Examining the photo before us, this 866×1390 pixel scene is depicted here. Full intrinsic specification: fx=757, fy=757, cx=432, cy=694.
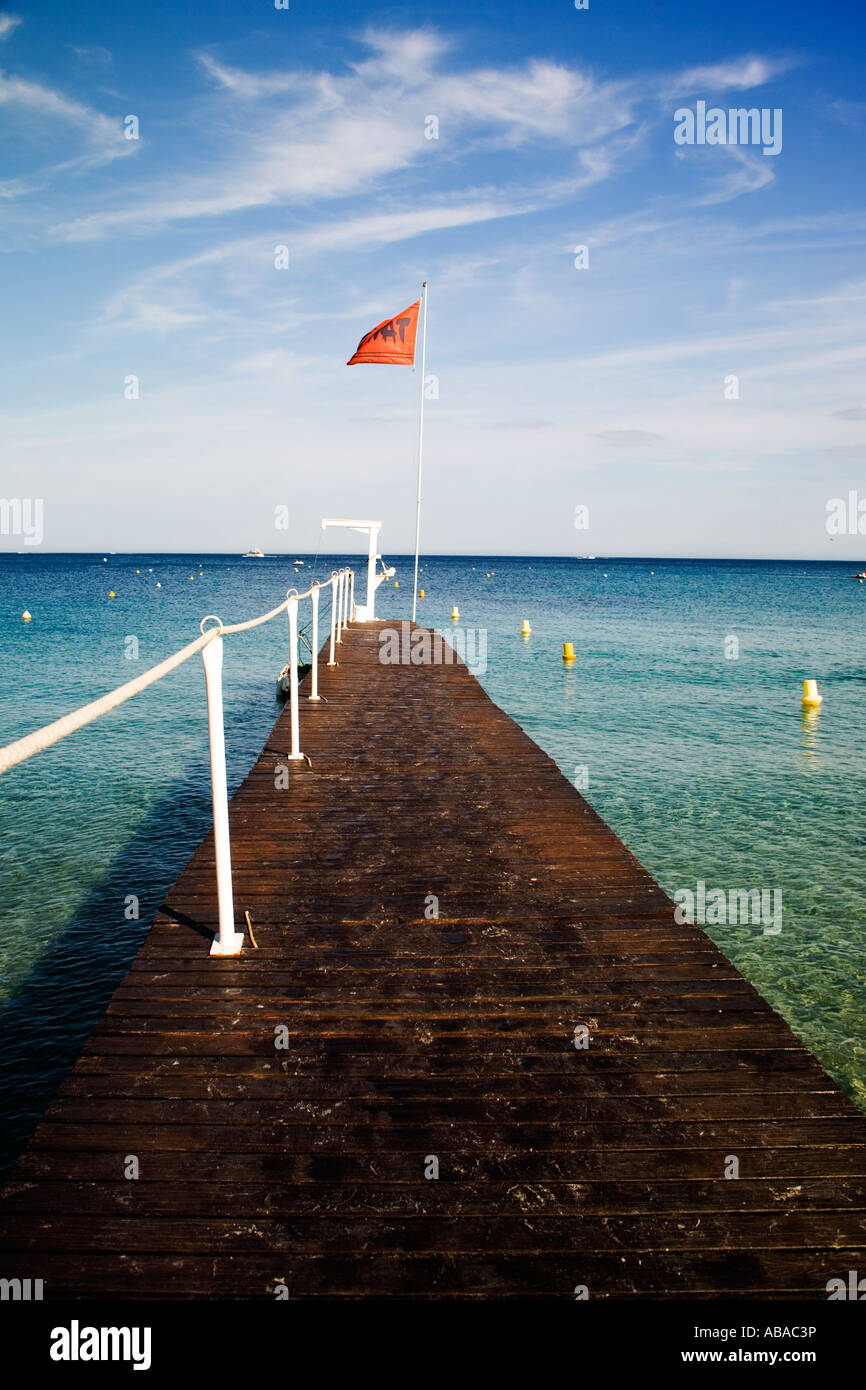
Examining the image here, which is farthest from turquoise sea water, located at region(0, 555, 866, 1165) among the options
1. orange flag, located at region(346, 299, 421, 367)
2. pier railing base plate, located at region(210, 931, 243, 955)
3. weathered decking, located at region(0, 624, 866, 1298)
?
orange flag, located at region(346, 299, 421, 367)

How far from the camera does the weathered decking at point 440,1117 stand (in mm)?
2416

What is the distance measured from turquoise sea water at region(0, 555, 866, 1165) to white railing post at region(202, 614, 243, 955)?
2447 mm

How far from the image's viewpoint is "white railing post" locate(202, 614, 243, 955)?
393 cm

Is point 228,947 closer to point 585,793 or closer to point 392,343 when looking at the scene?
point 585,793

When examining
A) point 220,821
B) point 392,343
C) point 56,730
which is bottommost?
point 220,821

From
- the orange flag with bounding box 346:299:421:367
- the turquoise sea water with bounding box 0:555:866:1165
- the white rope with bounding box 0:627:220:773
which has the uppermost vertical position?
the orange flag with bounding box 346:299:421:367

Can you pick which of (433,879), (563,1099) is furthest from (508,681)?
(563,1099)

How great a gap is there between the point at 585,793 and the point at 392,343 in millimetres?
11667

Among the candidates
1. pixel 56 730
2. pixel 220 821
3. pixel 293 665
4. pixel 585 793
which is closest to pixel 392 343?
pixel 585 793

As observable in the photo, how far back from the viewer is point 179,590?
7994cm

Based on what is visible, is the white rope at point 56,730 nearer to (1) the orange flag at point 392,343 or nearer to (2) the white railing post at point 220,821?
(2) the white railing post at point 220,821

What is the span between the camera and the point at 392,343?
58.4 feet

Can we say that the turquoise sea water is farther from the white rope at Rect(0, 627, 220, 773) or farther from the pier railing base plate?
the white rope at Rect(0, 627, 220, 773)
